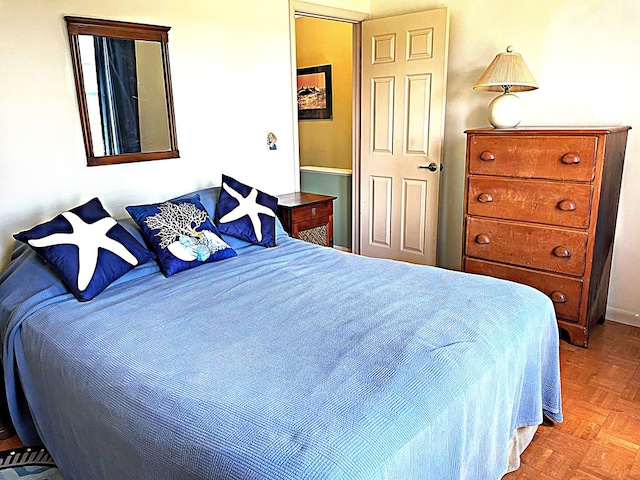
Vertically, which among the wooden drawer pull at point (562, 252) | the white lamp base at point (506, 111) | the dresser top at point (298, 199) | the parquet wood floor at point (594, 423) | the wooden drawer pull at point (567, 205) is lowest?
the parquet wood floor at point (594, 423)

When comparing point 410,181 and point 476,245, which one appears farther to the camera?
point 410,181

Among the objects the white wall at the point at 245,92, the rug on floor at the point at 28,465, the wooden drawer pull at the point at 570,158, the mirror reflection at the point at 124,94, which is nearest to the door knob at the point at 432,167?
the white wall at the point at 245,92

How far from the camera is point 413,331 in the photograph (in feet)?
5.44

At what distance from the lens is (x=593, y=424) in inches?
85.3

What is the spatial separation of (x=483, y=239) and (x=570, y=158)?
27.8 inches

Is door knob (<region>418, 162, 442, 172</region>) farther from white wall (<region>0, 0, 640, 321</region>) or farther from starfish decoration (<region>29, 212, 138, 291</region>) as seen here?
starfish decoration (<region>29, 212, 138, 291</region>)

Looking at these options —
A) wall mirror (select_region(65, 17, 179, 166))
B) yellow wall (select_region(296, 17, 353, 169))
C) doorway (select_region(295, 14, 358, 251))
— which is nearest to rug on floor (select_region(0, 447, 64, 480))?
wall mirror (select_region(65, 17, 179, 166))

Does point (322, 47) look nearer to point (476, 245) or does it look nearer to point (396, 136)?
point (396, 136)

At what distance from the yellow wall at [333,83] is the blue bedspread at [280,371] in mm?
2740

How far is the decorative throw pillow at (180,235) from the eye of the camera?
7.68 feet

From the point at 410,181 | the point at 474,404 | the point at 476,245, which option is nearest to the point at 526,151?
the point at 476,245

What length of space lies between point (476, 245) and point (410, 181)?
35.3 inches

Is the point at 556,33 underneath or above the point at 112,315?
above

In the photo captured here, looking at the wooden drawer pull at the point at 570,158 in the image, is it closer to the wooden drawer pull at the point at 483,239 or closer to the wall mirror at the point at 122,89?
the wooden drawer pull at the point at 483,239
